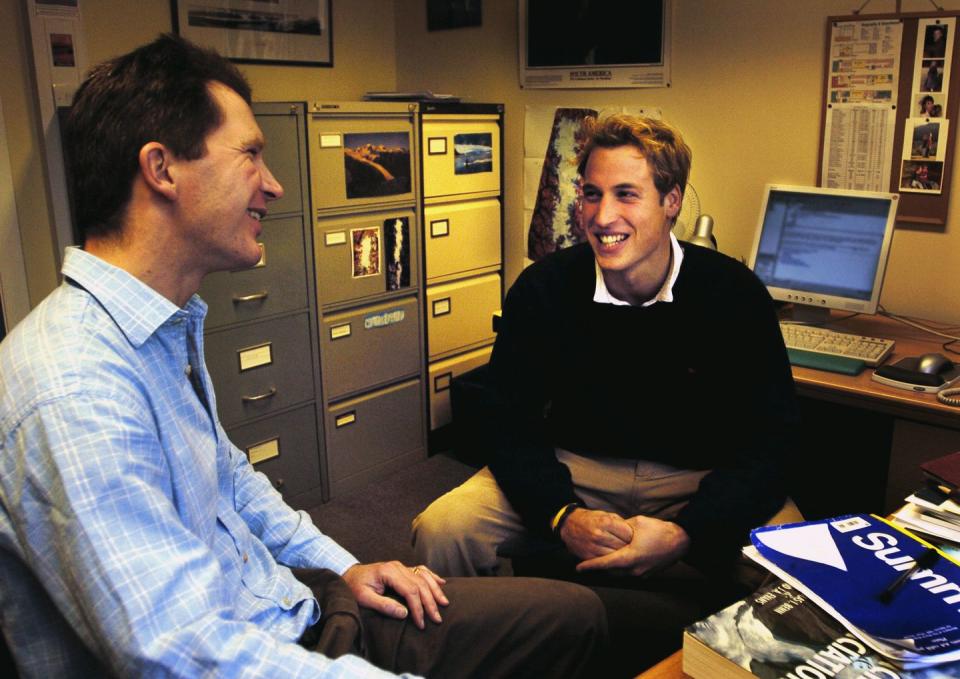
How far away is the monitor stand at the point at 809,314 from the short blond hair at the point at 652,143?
86 cm

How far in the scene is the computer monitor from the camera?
2346mm

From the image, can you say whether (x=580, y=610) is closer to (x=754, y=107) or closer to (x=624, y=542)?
(x=624, y=542)

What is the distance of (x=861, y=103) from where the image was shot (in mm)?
2580

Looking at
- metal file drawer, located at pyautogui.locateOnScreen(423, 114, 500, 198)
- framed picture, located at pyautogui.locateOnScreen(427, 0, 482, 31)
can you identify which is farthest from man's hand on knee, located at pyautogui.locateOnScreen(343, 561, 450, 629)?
framed picture, located at pyautogui.locateOnScreen(427, 0, 482, 31)

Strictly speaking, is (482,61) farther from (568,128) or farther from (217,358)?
(217,358)

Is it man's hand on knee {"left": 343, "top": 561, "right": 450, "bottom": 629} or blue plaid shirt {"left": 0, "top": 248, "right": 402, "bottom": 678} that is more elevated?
blue plaid shirt {"left": 0, "top": 248, "right": 402, "bottom": 678}

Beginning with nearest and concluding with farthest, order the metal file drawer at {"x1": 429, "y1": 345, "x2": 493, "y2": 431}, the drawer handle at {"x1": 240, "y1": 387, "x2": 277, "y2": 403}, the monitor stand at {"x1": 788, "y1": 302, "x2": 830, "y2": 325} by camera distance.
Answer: the monitor stand at {"x1": 788, "y1": 302, "x2": 830, "y2": 325}
the drawer handle at {"x1": 240, "y1": 387, "x2": 277, "y2": 403}
the metal file drawer at {"x1": 429, "y1": 345, "x2": 493, "y2": 431}

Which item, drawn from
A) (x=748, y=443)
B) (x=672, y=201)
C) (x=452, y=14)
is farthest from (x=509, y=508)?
(x=452, y=14)

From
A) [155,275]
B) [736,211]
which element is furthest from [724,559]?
[736,211]

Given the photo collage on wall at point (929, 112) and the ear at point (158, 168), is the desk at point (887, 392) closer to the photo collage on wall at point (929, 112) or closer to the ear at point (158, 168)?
the photo collage on wall at point (929, 112)

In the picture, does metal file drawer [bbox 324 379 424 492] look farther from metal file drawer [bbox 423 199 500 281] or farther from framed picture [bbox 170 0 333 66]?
framed picture [bbox 170 0 333 66]

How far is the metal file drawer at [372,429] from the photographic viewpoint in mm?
3066

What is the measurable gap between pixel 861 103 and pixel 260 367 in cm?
209

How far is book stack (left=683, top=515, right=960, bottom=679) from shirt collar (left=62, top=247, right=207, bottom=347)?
755 mm
